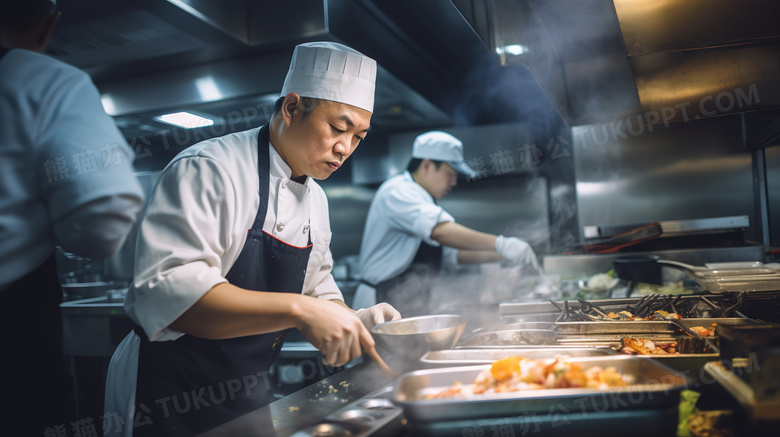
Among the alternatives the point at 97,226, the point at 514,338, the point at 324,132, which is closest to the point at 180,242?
the point at 97,226

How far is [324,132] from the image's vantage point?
1.43 metres

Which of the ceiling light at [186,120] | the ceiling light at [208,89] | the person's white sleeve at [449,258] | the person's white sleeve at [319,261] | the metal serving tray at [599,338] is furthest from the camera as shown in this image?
the person's white sleeve at [449,258]

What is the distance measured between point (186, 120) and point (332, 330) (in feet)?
9.64

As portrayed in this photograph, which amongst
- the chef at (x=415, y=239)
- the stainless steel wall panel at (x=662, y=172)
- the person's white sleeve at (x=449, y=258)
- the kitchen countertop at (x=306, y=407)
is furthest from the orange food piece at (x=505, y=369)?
the stainless steel wall panel at (x=662, y=172)

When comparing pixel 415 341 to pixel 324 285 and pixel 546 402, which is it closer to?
pixel 546 402

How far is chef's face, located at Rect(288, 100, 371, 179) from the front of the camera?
56.6 inches

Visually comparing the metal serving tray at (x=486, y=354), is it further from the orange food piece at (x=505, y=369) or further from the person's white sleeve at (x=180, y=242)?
the person's white sleeve at (x=180, y=242)

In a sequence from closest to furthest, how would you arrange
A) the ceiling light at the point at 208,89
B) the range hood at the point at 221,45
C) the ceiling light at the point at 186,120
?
1. the range hood at the point at 221,45
2. the ceiling light at the point at 208,89
3. the ceiling light at the point at 186,120

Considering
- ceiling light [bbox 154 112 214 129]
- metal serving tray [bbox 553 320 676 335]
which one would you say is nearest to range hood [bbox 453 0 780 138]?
metal serving tray [bbox 553 320 676 335]

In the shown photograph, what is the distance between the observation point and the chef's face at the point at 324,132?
1.44m

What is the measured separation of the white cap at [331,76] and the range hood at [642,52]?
0.43 m

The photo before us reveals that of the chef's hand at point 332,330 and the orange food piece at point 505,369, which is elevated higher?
the chef's hand at point 332,330

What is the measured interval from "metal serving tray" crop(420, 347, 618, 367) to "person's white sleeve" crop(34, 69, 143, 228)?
31.7 inches

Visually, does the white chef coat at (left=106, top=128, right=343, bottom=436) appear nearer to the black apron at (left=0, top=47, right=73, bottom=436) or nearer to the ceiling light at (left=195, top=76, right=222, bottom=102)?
the black apron at (left=0, top=47, right=73, bottom=436)
